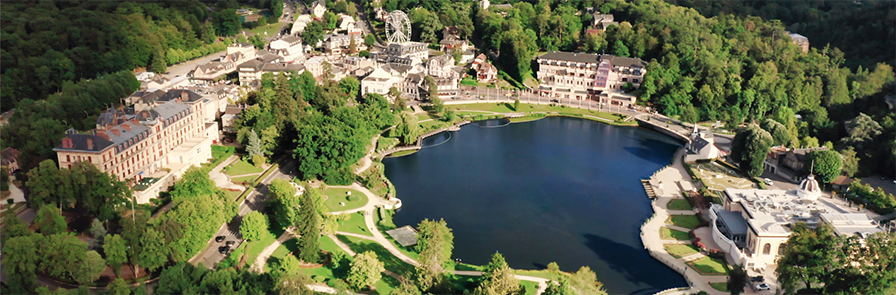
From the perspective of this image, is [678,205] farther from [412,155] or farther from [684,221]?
[412,155]

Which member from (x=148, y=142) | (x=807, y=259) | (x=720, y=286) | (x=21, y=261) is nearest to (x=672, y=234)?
(x=720, y=286)

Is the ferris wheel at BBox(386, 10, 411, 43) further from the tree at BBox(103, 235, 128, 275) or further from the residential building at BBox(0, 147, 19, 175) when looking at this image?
the tree at BBox(103, 235, 128, 275)

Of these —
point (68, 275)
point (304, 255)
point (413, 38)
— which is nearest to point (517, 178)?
point (304, 255)

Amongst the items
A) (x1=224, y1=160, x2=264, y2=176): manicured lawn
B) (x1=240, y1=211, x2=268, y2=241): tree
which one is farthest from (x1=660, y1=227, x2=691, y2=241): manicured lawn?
(x1=224, y1=160, x2=264, y2=176): manicured lawn

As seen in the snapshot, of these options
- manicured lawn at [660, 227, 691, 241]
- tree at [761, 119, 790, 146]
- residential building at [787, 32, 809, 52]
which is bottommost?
manicured lawn at [660, 227, 691, 241]

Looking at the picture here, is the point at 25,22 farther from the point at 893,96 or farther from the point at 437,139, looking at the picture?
the point at 893,96

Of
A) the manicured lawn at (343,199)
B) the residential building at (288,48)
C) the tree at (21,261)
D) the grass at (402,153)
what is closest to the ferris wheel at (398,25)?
the residential building at (288,48)
